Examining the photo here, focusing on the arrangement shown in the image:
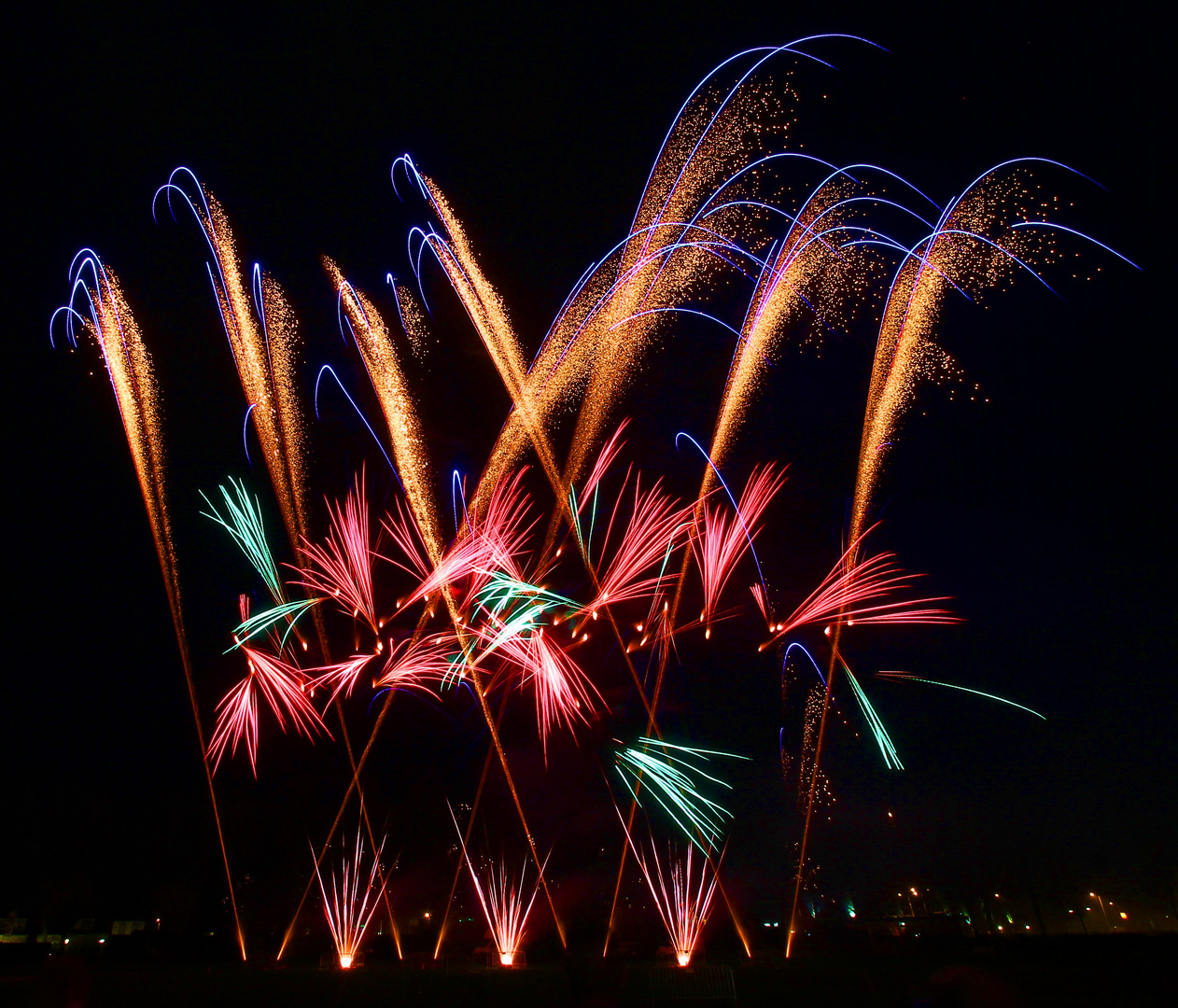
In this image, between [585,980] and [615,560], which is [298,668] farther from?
[585,980]

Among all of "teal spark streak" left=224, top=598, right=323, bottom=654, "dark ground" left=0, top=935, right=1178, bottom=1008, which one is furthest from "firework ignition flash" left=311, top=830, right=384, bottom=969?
"teal spark streak" left=224, top=598, right=323, bottom=654

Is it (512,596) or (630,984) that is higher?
(512,596)

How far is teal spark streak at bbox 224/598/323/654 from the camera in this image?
13781mm

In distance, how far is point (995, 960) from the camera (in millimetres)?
13906

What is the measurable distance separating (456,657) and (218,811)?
16.3 meters

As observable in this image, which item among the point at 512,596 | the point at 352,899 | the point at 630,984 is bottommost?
the point at 352,899

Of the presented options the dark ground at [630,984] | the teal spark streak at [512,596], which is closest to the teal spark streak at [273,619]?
the teal spark streak at [512,596]

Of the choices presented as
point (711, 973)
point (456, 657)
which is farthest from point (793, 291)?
point (711, 973)

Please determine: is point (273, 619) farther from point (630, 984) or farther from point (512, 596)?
point (630, 984)

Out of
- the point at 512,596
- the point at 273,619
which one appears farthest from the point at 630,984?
the point at 273,619

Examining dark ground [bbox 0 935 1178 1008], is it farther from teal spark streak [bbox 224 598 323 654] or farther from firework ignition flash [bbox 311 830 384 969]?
firework ignition flash [bbox 311 830 384 969]

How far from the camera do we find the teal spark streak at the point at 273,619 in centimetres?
1378

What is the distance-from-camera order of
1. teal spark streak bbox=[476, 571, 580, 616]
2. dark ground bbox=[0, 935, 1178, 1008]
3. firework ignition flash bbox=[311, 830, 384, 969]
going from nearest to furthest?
dark ground bbox=[0, 935, 1178, 1008] → teal spark streak bbox=[476, 571, 580, 616] → firework ignition flash bbox=[311, 830, 384, 969]

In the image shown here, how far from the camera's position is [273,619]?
45.3ft
